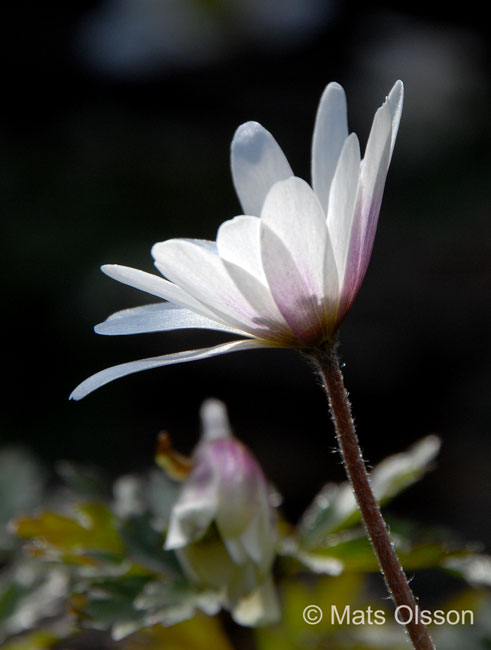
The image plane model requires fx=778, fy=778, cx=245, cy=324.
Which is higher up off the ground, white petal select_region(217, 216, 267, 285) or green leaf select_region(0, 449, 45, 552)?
green leaf select_region(0, 449, 45, 552)

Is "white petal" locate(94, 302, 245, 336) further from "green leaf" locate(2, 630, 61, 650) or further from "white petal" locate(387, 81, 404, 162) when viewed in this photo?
"green leaf" locate(2, 630, 61, 650)

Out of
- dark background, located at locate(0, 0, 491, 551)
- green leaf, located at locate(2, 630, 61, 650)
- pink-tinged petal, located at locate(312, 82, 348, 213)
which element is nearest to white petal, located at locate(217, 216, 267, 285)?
pink-tinged petal, located at locate(312, 82, 348, 213)

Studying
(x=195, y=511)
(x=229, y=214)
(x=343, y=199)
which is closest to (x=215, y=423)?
(x=195, y=511)

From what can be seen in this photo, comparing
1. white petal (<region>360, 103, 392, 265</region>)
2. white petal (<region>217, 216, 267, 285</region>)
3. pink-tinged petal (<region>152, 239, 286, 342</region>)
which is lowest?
pink-tinged petal (<region>152, 239, 286, 342</region>)

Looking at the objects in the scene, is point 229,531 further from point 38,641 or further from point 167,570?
point 38,641

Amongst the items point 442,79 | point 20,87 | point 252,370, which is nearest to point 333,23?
point 442,79

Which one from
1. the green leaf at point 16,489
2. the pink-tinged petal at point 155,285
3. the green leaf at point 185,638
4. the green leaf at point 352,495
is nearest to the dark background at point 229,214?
the green leaf at point 16,489

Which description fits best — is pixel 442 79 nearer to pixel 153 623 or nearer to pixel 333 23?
pixel 333 23
